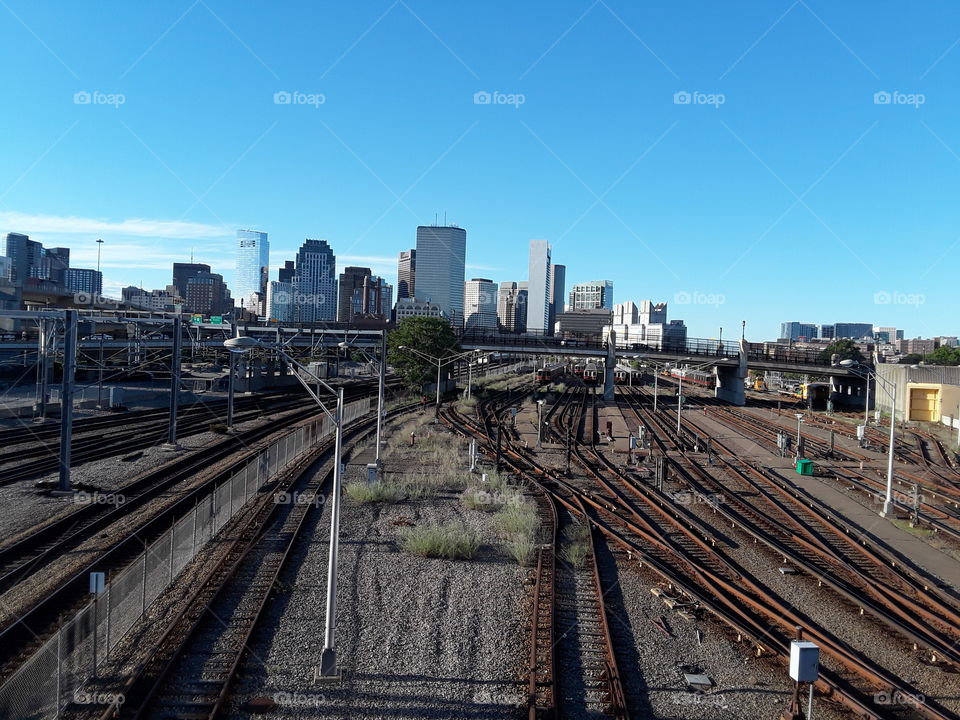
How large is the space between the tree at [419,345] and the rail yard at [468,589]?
2457cm

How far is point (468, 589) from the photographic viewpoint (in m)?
Result: 12.6

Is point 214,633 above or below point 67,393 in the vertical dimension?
below

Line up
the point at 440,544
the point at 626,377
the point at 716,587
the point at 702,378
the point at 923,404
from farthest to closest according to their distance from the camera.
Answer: the point at 626,377 → the point at 702,378 → the point at 923,404 → the point at 440,544 → the point at 716,587

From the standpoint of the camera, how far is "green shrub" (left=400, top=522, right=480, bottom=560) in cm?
1433

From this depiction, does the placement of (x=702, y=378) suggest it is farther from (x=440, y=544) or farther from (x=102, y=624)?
(x=102, y=624)

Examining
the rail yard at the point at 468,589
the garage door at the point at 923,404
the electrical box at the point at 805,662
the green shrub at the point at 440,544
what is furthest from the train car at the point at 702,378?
the electrical box at the point at 805,662

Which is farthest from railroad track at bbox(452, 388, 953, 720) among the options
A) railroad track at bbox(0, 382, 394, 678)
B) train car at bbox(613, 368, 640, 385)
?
train car at bbox(613, 368, 640, 385)

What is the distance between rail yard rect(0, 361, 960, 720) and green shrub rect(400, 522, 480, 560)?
0.16 feet

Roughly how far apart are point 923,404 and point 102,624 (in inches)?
1912

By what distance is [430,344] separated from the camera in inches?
1978

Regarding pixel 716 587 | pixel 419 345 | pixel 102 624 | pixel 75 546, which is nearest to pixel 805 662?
pixel 716 587

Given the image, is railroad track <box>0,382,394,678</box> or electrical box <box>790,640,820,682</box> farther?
railroad track <box>0,382,394,678</box>

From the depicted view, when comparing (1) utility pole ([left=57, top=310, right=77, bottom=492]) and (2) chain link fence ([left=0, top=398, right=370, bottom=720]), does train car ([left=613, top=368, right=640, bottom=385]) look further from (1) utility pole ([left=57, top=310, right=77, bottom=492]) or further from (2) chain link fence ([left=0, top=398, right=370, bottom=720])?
(2) chain link fence ([left=0, top=398, right=370, bottom=720])

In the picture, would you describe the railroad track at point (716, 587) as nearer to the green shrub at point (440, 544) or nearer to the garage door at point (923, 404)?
the green shrub at point (440, 544)
